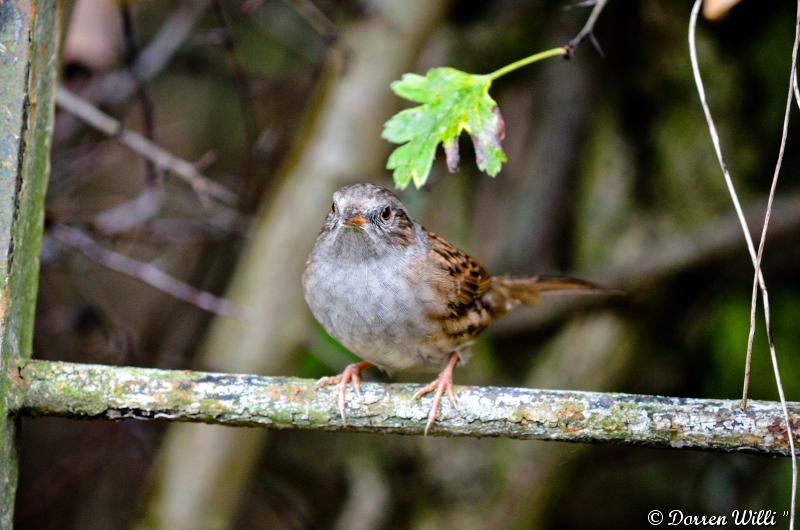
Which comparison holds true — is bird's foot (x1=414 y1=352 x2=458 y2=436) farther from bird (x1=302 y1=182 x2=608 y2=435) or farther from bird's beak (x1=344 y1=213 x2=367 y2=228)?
bird's beak (x1=344 y1=213 x2=367 y2=228)

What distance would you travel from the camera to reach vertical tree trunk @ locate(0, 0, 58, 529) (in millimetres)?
2238

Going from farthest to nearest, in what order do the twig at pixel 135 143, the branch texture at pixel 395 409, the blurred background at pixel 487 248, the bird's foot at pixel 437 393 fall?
the blurred background at pixel 487 248 < the twig at pixel 135 143 < the bird's foot at pixel 437 393 < the branch texture at pixel 395 409

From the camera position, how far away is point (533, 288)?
13.0 feet

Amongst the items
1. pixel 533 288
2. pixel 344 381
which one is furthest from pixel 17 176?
pixel 533 288

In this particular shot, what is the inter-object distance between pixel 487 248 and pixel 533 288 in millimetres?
1374

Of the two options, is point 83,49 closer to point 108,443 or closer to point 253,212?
point 253,212

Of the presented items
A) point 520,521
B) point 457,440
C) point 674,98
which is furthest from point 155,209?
point 674,98

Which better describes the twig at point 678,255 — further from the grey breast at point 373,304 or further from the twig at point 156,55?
the twig at point 156,55

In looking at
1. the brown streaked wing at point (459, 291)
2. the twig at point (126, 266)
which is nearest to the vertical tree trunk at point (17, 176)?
the brown streaked wing at point (459, 291)

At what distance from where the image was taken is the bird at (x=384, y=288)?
10.3 feet

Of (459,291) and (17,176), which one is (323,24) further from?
(17,176)

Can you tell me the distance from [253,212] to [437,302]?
2.51m

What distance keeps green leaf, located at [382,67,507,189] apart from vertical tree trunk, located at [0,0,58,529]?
931 mm

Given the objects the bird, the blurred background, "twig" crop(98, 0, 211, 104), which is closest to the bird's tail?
the bird
